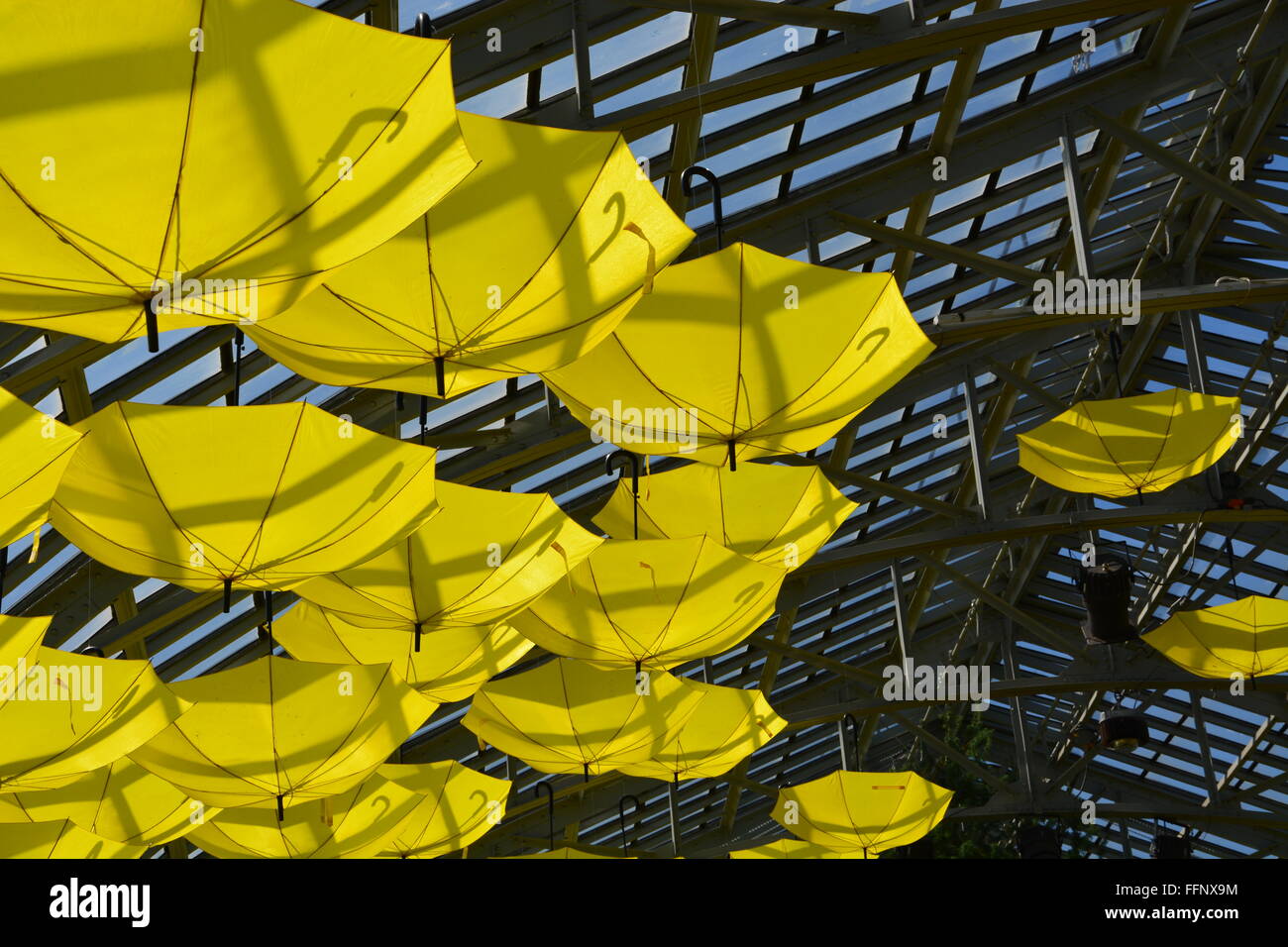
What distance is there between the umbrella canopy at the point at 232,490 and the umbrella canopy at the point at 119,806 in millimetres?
4485

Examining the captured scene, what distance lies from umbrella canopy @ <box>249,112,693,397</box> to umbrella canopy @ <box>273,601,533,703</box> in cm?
435

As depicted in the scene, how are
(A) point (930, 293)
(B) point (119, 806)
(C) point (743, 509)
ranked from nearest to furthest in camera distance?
(C) point (743, 509), (B) point (119, 806), (A) point (930, 293)

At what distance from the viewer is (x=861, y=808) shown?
14.6m

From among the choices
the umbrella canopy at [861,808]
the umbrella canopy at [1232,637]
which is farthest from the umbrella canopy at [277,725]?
the umbrella canopy at [1232,637]

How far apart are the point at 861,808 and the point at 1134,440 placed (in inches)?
213

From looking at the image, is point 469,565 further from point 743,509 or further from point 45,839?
point 45,839

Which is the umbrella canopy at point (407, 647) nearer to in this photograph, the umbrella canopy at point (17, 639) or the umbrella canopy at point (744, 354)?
the umbrella canopy at point (17, 639)

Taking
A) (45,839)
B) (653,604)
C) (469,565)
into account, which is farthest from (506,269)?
(45,839)

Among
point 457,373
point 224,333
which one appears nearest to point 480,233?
point 457,373

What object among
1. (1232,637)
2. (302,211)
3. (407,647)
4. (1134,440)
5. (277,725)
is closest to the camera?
(302,211)

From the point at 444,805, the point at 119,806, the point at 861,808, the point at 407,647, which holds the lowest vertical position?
Answer: the point at 861,808

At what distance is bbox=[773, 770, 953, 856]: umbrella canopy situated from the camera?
14.4 meters

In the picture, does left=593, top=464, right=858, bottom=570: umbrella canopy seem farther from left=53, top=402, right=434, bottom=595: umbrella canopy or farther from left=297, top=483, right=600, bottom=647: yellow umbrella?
left=53, top=402, right=434, bottom=595: umbrella canopy
